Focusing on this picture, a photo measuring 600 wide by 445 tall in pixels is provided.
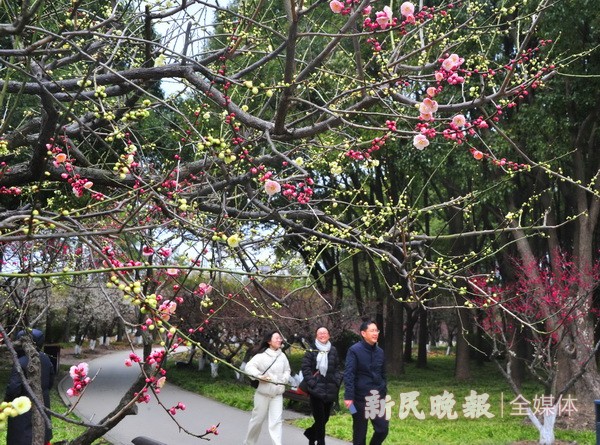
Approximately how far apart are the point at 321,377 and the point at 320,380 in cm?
5

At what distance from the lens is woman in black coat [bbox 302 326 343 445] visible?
8930mm

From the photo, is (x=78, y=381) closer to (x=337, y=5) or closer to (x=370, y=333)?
(x=337, y=5)

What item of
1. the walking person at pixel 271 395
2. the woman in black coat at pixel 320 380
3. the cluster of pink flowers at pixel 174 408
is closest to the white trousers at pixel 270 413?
the walking person at pixel 271 395

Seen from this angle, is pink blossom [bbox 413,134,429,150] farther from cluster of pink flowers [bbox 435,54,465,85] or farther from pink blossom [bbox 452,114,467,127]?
cluster of pink flowers [bbox 435,54,465,85]

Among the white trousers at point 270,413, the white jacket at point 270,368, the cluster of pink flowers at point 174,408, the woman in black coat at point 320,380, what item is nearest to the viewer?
the cluster of pink flowers at point 174,408

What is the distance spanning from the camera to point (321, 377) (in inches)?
355

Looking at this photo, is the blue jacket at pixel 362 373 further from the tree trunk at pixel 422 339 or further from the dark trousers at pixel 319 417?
the tree trunk at pixel 422 339

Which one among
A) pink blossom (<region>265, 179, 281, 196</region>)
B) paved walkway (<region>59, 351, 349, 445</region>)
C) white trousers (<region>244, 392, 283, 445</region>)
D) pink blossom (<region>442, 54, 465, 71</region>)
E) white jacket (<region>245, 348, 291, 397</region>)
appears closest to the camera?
pink blossom (<region>265, 179, 281, 196</region>)

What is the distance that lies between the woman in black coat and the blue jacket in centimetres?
104

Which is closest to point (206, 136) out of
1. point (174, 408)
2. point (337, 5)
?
point (337, 5)

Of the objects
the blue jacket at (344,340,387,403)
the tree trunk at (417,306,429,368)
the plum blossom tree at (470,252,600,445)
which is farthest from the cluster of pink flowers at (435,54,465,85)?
the tree trunk at (417,306,429,368)

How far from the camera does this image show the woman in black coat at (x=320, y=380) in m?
8.93

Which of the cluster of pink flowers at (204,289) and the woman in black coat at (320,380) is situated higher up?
the cluster of pink flowers at (204,289)

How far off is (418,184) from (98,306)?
1627 centimetres
